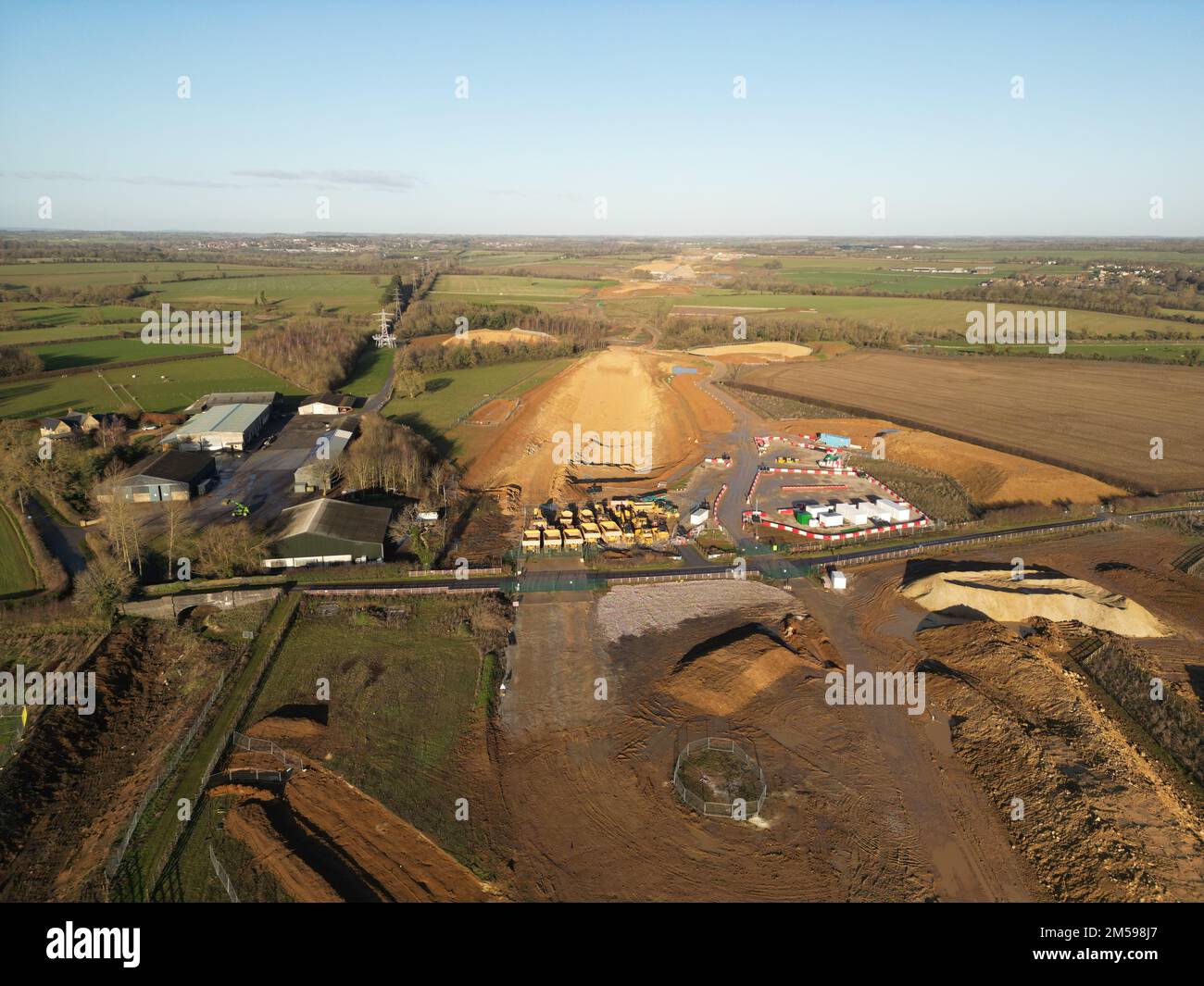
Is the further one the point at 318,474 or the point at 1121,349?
the point at 1121,349

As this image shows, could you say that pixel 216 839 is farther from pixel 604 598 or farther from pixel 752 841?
pixel 604 598

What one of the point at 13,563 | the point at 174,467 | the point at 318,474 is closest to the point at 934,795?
the point at 318,474

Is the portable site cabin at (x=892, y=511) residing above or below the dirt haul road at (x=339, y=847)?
above

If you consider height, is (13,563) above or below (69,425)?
below

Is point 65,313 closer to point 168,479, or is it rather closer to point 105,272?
point 105,272

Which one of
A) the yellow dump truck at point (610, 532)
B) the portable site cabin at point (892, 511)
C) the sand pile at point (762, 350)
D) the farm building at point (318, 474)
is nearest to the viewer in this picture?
the yellow dump truck at point (610, 532)

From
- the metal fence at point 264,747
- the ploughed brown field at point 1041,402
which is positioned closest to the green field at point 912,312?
the ploughed brown field at point 1041,402

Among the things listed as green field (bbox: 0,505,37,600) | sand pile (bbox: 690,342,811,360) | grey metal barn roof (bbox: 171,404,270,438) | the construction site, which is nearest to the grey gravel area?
the construction site

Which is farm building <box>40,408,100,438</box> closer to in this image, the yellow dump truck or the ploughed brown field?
the yellow dump truck

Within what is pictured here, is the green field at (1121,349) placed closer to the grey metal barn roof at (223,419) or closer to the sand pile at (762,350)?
the sand pile at (762,350)
